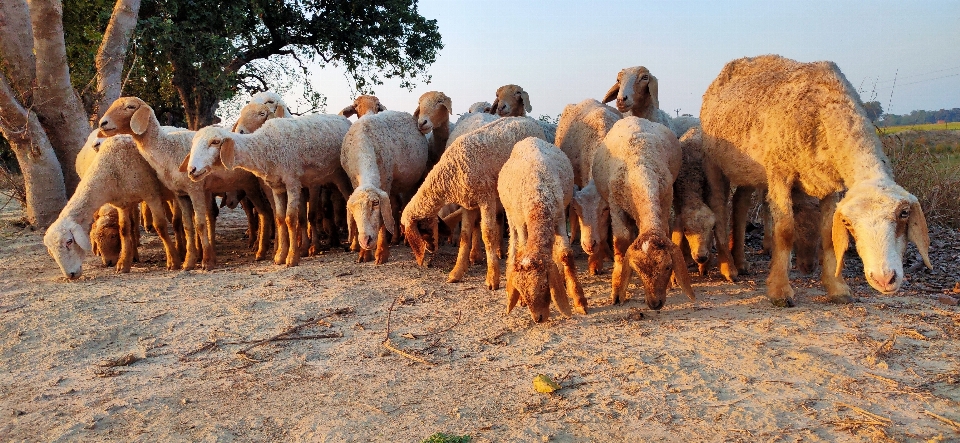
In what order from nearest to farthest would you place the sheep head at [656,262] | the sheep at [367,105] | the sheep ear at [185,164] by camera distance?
the sheep head at [656,262] → the sheep ear at [185,164] → the sheep at [367,105]

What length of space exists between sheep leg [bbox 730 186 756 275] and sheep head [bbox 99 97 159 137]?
23.3 feet

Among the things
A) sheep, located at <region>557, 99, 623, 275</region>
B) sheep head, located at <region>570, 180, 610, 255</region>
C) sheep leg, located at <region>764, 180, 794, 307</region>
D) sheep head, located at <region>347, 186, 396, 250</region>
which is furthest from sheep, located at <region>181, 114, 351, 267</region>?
sheep leg, located at <region>764, 180, 794, 307</region>

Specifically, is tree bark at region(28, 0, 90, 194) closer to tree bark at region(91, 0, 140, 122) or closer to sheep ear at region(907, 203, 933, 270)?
tree bark at region(91, 0, 140, 122)

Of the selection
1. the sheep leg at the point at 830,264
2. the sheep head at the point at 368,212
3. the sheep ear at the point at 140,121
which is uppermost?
the sheep ear at the point at 140,121

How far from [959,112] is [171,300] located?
581 inches

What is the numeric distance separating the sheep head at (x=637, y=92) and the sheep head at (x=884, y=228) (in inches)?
157

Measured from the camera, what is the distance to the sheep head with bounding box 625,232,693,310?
4871 millimetres

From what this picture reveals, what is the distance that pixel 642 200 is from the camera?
528 centimetres

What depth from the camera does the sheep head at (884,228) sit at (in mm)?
4133

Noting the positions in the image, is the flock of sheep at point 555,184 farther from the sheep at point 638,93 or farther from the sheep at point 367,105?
the sheep at point 367,105

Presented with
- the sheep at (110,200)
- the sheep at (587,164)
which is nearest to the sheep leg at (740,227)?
the sheep at (587,164)

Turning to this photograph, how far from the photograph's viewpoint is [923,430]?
10.3 feet

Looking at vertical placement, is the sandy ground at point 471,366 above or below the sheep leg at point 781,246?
below

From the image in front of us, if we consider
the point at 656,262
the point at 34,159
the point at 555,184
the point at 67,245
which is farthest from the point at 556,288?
the point at 34,159
